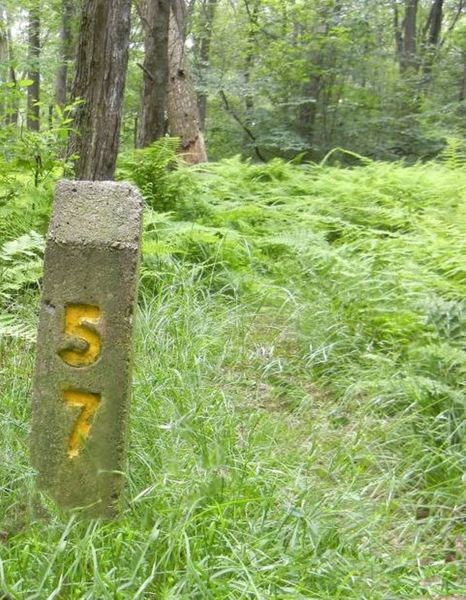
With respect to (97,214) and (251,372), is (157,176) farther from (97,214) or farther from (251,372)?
(97,214)

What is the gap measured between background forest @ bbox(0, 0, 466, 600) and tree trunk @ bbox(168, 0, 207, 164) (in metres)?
0.95

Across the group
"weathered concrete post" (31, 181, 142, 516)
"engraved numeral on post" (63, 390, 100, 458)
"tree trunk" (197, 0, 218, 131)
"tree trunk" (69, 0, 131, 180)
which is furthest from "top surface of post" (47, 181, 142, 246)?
"tree trunk" (197, 0, 218, 131)

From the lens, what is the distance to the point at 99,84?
5.21 metres

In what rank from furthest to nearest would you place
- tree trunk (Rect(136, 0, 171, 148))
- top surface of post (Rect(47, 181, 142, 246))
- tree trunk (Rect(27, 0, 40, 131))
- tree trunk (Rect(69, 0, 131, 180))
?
tree trunk (Rect(27, 0, 40, 131)) < tree trunk (Rect(136, 0, 171, 148)) < tree trunk (Rect(69, 0, 131, 180)) < top surface of post (Rect(47, 181, 142, 246))

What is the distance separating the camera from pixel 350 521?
246cm

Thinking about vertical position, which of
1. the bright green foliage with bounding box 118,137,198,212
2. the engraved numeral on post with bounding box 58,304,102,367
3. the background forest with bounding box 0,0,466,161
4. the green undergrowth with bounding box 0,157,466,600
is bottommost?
the green undergrowth with bounding box 0,157,466,600

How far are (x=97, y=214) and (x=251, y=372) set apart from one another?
1664mm

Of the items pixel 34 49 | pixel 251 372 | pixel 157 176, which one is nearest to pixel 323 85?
pixel 157 176

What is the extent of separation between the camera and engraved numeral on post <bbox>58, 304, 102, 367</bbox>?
2383 millimetres

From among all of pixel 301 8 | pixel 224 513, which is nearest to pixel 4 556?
pixel 224 513

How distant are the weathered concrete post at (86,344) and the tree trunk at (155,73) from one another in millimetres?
5275

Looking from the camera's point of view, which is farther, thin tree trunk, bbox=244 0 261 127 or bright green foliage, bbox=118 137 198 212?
thin tree trunk, bbox=244 0 261 127

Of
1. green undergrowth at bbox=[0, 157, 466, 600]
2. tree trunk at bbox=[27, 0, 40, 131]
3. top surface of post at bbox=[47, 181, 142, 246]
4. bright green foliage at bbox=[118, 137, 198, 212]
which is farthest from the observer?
tree trunk at bbox=[27, 0, 40, 131]

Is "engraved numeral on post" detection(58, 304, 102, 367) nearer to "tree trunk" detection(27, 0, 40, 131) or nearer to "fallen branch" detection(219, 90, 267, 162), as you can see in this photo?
"fallen branch" detection(219, 90, 267, 162)
